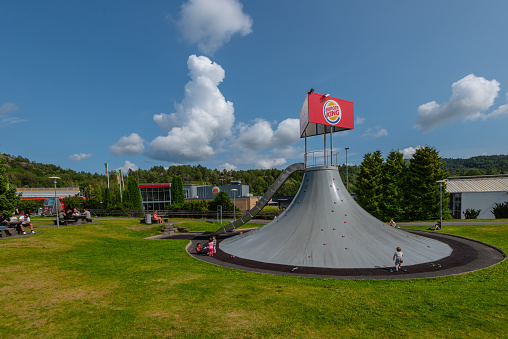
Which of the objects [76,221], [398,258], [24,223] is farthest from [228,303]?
[76,221]

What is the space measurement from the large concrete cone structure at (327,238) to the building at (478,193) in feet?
101

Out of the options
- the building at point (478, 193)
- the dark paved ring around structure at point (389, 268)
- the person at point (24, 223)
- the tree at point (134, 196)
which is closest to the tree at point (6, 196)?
the person at point (24, 223)

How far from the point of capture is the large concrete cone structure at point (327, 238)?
14.0m

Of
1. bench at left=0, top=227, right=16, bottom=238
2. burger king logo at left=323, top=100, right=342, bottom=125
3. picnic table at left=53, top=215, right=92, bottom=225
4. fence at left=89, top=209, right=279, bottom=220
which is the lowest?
fence at left=89, top=209, right=279, bottom=220

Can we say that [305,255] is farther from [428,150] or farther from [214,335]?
[428,150]

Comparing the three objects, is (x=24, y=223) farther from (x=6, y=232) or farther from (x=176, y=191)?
(x=176, y=191)

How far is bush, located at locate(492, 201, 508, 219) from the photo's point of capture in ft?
114

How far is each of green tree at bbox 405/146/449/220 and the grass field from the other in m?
25.3

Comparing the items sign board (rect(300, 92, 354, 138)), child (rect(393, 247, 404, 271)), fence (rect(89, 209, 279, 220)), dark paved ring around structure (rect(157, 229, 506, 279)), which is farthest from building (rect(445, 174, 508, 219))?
child (rect(393, 247, 404, 271))

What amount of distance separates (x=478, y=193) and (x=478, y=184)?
7160 millimetres

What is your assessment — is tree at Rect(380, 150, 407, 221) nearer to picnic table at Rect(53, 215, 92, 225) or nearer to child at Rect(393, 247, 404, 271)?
child at Rect(393, 247, 404, 271)

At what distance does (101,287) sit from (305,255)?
1034 centimetres

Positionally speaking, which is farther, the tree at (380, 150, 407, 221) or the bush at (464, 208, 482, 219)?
the bush at (464, 208, 482, 219)

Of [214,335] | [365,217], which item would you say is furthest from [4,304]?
[365,217]
